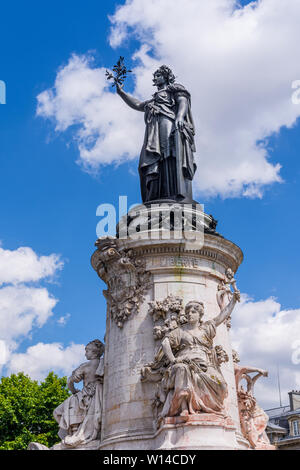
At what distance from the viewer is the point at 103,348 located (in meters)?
16.0

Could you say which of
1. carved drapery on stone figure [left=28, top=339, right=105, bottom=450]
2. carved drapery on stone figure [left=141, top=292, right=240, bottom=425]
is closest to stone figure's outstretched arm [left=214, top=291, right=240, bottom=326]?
carved drapery on stone figure [left=141, top=292, right=240, bottom=425]

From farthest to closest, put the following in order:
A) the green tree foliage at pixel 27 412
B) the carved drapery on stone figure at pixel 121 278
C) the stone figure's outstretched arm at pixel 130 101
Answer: the green tree foliage at pixel 27 412
the stone figure's outstretched arm at pixel 130 101
the carved drapery on stone figure at pixel 121 278

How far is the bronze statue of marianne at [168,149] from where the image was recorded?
1766 cm

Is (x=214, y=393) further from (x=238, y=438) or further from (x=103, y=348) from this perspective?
(x=103, y=348)

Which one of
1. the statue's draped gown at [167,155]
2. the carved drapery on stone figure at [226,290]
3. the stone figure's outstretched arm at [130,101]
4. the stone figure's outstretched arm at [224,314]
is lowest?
the stone figure's outstretched arm at [224,314]

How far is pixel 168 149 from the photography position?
1794cm

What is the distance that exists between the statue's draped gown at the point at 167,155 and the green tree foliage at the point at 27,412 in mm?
20193

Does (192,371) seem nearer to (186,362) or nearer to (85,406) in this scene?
(186,362)

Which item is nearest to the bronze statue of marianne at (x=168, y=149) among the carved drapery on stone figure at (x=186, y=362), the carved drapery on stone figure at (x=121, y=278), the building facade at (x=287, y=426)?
the carved drapery on stone figure at (x=121, y=278)

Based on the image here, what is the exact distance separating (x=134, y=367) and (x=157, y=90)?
32.8 ft

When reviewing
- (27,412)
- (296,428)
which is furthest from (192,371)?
(296,428)

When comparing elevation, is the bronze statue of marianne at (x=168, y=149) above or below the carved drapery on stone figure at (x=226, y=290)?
above

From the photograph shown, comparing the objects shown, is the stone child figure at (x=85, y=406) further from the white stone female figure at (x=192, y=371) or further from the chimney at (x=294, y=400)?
the chimney at (x=294, y=400)
